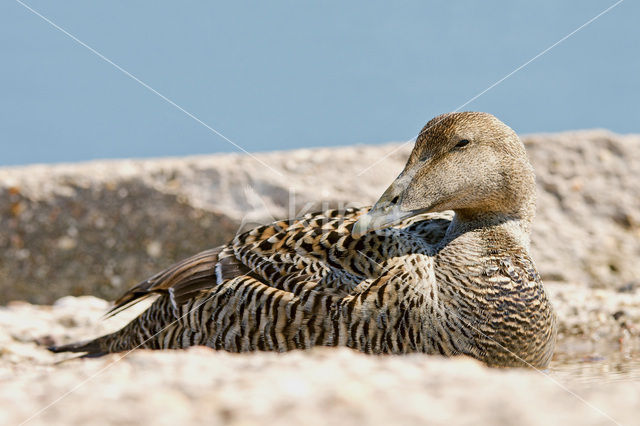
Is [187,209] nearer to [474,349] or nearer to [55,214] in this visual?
[55,214]

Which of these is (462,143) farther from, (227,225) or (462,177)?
(227,225)

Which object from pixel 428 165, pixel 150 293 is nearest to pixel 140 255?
pixel 150 293

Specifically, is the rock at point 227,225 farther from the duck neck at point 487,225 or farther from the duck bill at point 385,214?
the duck bill at point 385,214

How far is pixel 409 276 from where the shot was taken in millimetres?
3641

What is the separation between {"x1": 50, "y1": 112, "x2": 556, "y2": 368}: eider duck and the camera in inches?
142

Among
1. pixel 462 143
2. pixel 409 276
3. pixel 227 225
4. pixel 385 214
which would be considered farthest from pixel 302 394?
pixel 227 225

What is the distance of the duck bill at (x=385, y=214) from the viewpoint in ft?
12.1

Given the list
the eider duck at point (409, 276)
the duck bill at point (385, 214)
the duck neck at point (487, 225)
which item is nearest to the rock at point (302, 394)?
the eider duck at point (409, 276)

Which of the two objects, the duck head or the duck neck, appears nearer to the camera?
the duck head

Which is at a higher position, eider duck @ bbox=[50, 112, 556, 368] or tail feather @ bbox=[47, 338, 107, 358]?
eider duck @ bbox=[50, 112, 556, 368]

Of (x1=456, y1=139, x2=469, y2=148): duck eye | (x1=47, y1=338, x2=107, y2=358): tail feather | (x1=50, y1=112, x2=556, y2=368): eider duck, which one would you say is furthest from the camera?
(x1=47, y1=338, x2=107, y2=358): tail feather

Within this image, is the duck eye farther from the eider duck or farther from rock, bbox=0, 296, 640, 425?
rock, bbox=0, 296, 640, 425

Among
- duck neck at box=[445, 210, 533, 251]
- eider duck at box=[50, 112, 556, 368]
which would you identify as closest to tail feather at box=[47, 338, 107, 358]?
eider duck at box=[50, 112, 556, 368]

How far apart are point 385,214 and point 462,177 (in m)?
0.44
